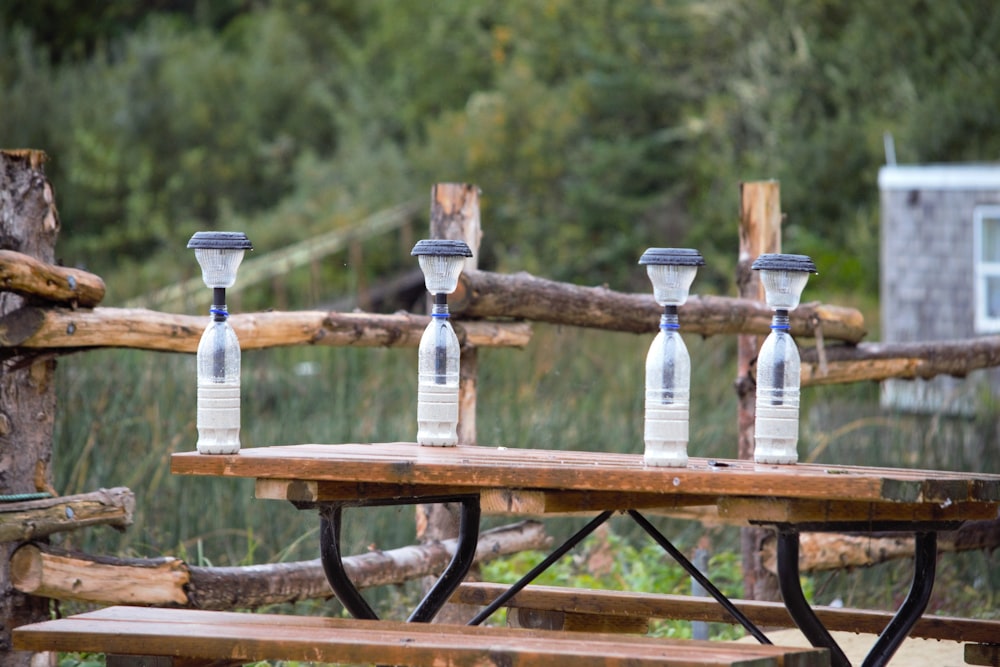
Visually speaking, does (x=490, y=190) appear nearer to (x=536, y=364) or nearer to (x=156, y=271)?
(x=156, y=271)

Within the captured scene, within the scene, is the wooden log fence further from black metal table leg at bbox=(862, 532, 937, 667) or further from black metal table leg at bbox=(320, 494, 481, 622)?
black metal table leg at bbox=(862, 532, 937, 667)

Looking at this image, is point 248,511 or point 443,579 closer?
point 443,579

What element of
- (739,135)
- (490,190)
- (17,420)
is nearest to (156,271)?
(490,190)

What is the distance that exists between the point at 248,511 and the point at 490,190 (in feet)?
39.2

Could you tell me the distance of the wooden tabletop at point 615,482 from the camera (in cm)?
261

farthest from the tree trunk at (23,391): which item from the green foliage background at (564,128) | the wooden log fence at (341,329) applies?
the green foliage background at (564,128)

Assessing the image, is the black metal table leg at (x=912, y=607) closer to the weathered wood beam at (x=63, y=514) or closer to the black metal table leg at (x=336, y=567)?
the black metal table leg at (x=336, y=567)

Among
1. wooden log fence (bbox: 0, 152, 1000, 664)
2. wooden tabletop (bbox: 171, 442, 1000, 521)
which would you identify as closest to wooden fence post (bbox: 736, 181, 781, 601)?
wooden log fence (bbox: 0, 152, 1000, 664)

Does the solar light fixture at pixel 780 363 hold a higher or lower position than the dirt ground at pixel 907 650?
higher

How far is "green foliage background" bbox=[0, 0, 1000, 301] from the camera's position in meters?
16.4

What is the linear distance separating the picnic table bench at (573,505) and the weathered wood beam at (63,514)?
2.51ft

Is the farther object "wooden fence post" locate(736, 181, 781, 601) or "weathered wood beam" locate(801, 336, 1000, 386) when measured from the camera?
"weathered wood beam" locate(801, 336, 1000, 386)

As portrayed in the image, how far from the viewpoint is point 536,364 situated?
7438 mm

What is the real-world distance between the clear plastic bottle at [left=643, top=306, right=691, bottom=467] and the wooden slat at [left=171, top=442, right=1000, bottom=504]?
6cm
